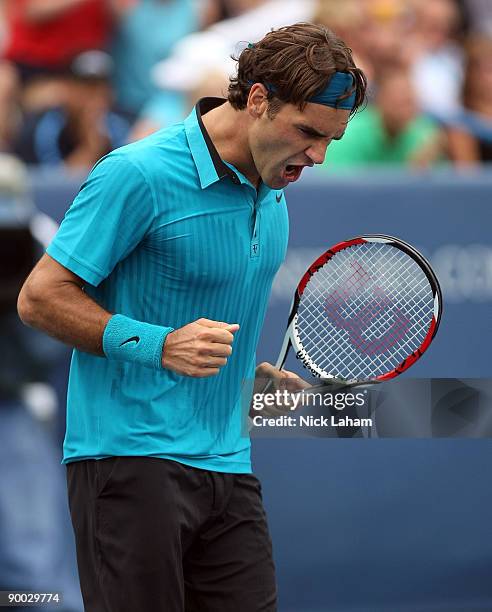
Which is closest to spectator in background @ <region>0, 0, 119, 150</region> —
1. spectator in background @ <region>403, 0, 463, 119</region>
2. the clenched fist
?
spectator in background @ <region>403, 0, 463, 119</region>

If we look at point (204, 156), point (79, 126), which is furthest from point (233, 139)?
point (79, 126)

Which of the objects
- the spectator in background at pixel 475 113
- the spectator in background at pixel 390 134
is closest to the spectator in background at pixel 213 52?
the spectator in background at pixel 390 134

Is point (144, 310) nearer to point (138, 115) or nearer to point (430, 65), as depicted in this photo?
point (138, 115)

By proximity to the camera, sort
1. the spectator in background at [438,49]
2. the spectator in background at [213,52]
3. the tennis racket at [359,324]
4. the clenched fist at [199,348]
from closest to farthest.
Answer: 1. the clenched fist at [199,348]
2. the tennis racket at [359,324]
3. the spectator in background at [213,52]
4. the spectator in background at [438,49]

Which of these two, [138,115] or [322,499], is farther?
[138,115]

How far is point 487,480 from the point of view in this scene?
489cm

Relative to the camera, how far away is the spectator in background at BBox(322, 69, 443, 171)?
5629 millimetres

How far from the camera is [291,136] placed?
111 inches

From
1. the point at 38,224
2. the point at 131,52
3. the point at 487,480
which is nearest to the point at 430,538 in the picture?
the point at 487,480

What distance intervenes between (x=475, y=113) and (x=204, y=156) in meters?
3.98

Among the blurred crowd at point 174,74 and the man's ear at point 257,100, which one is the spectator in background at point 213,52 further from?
the man's ear at point 257,100

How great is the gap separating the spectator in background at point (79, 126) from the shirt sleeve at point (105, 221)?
123 inches

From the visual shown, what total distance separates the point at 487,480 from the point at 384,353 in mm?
1574

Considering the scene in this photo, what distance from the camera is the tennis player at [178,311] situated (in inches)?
109
